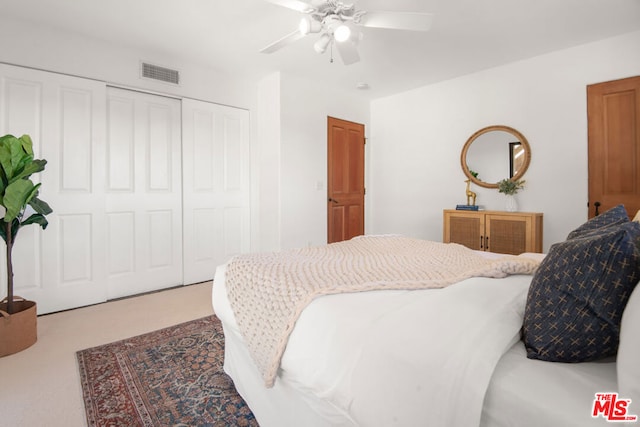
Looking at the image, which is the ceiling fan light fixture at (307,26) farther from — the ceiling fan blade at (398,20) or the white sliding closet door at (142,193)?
the white sliding closet door at (142,193)

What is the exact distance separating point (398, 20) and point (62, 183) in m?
3.16

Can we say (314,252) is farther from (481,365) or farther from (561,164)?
(561,164)

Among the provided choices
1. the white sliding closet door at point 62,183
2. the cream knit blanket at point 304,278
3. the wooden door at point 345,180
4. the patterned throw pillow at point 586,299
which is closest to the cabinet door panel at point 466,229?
the wooden door at point 345,180

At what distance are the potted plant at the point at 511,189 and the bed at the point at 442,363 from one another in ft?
8.60

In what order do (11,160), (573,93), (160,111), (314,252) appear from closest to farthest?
(314,252) < (11,160) < (573,93) < (160,111)

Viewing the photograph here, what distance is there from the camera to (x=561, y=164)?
3375 millimetres

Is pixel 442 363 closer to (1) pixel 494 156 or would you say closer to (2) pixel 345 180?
(1) pixel 494 156

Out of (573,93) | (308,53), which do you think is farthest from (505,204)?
(308,53)

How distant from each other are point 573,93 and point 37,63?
5.09 metres

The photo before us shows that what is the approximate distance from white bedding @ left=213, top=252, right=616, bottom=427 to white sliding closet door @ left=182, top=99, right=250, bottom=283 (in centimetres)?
296

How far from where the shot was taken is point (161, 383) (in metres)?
1.83

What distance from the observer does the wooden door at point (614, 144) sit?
118 inches

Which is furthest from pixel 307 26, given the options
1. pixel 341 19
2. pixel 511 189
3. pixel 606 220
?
pixel 511 189

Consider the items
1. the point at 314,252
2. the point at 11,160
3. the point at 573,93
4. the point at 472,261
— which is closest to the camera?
the point at 472,261
